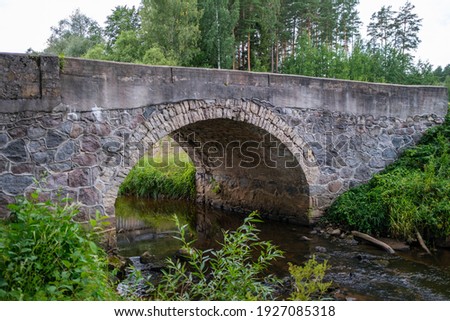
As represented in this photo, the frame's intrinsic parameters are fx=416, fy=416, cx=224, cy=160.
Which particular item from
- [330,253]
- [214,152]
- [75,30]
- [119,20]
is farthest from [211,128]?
[75,30]

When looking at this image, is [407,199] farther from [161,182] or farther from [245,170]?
[161,182]

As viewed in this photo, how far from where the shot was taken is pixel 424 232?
725 centimetres

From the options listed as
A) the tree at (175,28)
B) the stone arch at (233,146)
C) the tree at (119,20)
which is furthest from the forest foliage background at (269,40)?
the stone arch at (233,146)

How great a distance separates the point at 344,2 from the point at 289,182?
2283cm

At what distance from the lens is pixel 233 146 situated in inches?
386

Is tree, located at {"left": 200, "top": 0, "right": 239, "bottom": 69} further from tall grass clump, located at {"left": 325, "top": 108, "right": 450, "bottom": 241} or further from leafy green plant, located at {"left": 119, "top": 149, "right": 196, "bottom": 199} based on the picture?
tall grass clump, located at {"left": 325, "top": 108, "right": 450, "bottom": 241}

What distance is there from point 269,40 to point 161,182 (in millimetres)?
15356

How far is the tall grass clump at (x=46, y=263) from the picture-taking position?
110 inches

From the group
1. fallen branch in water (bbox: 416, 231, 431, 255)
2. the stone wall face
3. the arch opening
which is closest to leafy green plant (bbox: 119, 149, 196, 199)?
the arch opening

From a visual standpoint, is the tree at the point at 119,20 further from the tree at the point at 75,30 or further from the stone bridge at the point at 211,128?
the stone bridge at the point at 211,128

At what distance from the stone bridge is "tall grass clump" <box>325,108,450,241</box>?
399 mm

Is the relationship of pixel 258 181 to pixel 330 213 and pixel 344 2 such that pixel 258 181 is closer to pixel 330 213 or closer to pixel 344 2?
pixel 330 213

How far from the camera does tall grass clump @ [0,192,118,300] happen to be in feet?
9.20

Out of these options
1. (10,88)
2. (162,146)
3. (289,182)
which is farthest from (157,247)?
(162,146)
